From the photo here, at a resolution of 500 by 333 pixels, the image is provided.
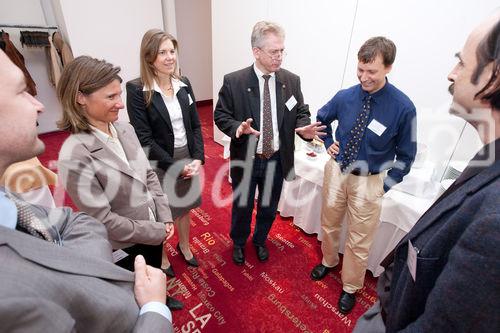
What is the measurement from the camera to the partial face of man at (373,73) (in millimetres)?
1556

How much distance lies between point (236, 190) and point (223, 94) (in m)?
0.75

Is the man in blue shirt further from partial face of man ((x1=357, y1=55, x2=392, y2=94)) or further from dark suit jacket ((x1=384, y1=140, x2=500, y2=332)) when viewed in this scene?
dark suit jacket ((x1=384, y1=140, x2=500, y2=332))

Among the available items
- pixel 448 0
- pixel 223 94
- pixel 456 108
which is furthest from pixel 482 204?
pixel 448 0

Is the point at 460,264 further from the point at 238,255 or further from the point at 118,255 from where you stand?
the point at 238,255

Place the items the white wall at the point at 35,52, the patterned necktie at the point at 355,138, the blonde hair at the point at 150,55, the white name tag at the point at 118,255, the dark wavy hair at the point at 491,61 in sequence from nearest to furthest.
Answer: the dark wavy hair at the point at 491,61, the white name tag at the point at 118,255, the patterned necktie at the point at 355,138, the blonde hair at the point at 150,55, the white wall at the point at 35,52

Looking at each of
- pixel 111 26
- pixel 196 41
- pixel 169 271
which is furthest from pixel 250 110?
pixel 196 41

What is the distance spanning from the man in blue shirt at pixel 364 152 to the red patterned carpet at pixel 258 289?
19cm

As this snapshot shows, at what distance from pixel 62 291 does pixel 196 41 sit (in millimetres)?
6306

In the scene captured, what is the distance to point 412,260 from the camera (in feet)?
2.62

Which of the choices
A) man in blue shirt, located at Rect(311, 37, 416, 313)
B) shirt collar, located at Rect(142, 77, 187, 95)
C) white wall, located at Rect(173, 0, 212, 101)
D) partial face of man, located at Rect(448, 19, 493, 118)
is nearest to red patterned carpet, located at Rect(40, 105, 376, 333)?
man in blue shirt, located at Rect(311, 37, 416, 313)

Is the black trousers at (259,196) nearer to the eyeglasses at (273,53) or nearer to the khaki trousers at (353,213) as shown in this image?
the khaki trousers at (353,213)

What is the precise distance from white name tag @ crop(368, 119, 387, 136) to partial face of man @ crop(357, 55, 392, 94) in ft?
0.64

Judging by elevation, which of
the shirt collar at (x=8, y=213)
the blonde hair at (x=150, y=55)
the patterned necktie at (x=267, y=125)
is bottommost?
the patterned necktie at (x=267, y=125)

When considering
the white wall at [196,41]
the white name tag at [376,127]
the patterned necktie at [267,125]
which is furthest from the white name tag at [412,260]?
the white wall at [196,41]
